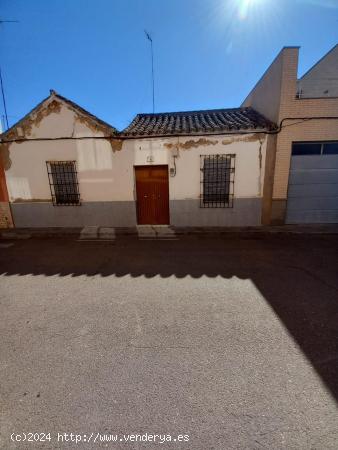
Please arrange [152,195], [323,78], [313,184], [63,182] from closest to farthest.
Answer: [313,184] → [152,195] → [63,182] → [323,78]

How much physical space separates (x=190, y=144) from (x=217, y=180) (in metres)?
1.49

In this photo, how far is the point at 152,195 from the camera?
23.9 feet

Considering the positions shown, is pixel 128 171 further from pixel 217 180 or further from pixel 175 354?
pixel 175 354

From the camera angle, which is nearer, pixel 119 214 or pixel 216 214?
pixel 216 214

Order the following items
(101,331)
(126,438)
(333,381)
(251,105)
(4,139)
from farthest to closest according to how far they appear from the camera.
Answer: (251,105) < (4,139) < (101,331) < (333,381) < (126,438)

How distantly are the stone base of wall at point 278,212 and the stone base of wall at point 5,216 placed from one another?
9399 mm

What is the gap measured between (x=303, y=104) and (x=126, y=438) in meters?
8.25

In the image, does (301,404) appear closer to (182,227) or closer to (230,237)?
(230,237)

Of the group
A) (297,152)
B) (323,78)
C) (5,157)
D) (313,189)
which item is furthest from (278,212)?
(5,157)

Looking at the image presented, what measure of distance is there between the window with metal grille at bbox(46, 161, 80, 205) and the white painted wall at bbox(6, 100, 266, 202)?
17 cm

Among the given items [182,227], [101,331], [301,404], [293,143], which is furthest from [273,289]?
[293,143]

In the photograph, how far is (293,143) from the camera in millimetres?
6527

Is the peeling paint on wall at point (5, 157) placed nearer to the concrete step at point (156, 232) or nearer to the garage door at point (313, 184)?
the concrete step at point (156, 232)

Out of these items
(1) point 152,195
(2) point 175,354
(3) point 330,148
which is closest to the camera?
(2) point 175,354
